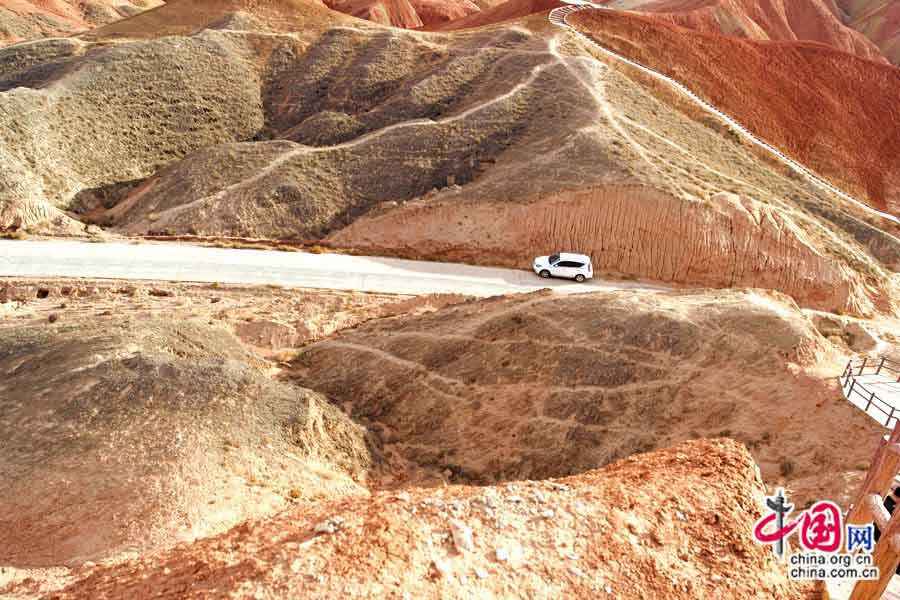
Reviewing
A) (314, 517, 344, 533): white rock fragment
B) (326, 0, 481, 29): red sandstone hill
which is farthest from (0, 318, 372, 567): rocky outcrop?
(326, 0, 481, 29): red sandstone hill

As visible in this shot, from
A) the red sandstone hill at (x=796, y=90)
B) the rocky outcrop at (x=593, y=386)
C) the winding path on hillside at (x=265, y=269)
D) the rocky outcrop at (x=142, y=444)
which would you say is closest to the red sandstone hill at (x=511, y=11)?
the red sandstone hill at (x=796, y=90)

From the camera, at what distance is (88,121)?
3747cm

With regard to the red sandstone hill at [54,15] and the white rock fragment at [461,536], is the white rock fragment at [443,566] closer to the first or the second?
the white rock fragment at [461,536]

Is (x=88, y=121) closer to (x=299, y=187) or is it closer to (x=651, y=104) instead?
(x=299, y=187)

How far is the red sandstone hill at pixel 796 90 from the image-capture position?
148ft

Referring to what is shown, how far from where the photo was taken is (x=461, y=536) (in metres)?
8.05

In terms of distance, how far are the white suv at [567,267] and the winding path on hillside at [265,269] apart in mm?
360

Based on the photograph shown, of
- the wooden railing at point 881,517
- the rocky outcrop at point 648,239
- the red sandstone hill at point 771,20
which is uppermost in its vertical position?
the red sandstone hill at point 771,20

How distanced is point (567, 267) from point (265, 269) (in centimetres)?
1439

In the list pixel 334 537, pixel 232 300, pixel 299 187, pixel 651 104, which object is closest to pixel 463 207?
pixel 299 187

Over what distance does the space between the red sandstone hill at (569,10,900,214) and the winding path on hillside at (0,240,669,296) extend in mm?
22811

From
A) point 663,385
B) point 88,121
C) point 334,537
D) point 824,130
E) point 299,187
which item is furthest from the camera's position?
point 824,130

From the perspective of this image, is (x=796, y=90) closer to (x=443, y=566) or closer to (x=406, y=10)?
(x=443, y=566)

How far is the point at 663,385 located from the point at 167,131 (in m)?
34.7
